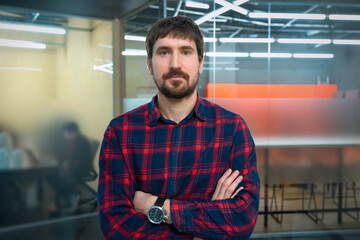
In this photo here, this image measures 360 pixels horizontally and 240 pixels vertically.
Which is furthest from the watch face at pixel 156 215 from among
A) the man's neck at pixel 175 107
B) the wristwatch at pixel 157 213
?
the man's neck at pixel 175 107

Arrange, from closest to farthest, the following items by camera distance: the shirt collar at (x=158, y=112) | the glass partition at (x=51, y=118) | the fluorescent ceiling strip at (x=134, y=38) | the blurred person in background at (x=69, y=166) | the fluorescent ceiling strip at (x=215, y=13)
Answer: the shirt collar at (x=158, y=112), the fluorescent ceiling strip at (x=215, y=13), the glass partition at (x=51, y=118), the blurred person in background at (x=69, y=166), the fluorescent ceiling strip at (x=134, y=38)

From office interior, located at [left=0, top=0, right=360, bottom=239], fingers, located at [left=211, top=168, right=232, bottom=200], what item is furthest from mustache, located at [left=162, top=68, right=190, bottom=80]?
office interior, located at [left=0, top=0, right=360, bottom=239]

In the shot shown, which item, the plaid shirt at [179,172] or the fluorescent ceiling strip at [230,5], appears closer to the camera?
the plaid shirt at [179,172]

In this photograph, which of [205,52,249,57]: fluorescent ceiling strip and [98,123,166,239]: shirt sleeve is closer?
[98,123,166,239]: shirt sleeve

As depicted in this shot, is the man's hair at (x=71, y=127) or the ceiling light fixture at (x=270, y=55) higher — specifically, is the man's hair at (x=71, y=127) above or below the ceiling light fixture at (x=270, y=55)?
below

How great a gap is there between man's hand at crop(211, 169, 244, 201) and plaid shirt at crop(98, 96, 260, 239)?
2 cm

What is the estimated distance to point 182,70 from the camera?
46.8 inches

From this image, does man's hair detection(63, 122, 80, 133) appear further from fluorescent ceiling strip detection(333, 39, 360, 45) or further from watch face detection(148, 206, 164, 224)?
fluorescent ceiling strip detection(333, 39, 360, 45)

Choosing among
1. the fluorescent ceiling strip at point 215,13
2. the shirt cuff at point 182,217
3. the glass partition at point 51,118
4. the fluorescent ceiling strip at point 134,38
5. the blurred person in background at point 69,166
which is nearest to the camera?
the shirt cuff at point 182,217

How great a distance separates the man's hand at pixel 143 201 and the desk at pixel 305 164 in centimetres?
256

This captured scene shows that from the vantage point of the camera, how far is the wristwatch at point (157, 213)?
1143 millimetres

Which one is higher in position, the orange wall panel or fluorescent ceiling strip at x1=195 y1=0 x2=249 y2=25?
fluorescent ceiling strip at x1=195 y1=0 x2=249 y2=25

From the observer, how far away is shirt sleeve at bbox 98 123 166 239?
1153 mm

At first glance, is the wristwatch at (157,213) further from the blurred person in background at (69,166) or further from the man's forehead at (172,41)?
the blurred person in background at (69,166)
